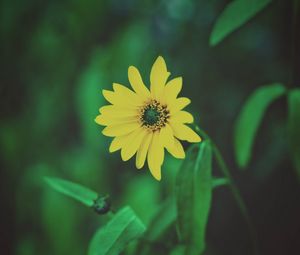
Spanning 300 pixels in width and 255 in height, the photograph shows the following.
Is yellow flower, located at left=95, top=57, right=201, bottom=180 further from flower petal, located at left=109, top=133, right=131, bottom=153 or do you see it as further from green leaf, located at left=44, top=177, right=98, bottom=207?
green leaf, located at left=44, top=177, right=98, bottom=207

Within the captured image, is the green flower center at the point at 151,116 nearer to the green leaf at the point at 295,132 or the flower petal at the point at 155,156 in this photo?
the flower petal at the point at 155,156

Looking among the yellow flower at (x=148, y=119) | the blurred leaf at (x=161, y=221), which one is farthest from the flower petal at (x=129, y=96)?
the blurred leaf at (x=161, y=221)

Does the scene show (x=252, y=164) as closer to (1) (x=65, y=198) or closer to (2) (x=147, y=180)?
(2) (x=147, y=180)

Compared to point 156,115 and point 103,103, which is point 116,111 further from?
point 103,103

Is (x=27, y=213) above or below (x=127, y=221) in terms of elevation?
above

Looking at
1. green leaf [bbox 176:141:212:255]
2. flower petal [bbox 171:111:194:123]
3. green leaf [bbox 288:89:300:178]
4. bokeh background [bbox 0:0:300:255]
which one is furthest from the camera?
bokeh background [bbox 0:0:300:255]

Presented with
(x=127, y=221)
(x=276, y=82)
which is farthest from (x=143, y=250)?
(x=276, y=82)

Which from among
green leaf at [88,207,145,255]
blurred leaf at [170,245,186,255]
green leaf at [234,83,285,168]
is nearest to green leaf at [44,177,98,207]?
green leaf at [88,207,145,255]
